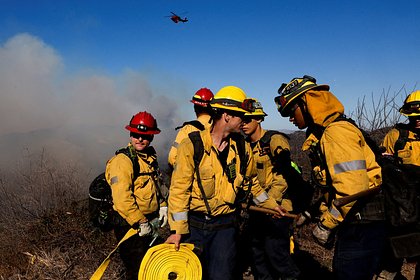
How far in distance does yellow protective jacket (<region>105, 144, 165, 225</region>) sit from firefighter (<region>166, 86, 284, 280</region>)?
72cm

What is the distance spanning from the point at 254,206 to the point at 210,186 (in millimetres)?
824

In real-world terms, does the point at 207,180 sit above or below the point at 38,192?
above

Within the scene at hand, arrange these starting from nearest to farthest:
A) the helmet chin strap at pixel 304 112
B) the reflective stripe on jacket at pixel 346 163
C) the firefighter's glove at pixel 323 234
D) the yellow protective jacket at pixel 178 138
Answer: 1. the reflective stripe on jacket at pixel 346 163
2. the firefighter's glove at pixel 323 234
3. the helmet chin strap at pixel 304 112
4. the yellow protective jacket at pixel 178 138

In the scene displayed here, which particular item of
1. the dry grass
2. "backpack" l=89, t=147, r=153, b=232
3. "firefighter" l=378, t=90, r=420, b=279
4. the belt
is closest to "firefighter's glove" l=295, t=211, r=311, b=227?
the belt

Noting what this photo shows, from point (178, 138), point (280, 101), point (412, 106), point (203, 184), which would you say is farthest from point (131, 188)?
point (412, 106)

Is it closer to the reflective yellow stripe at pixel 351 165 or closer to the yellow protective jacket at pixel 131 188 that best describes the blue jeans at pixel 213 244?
the yellow protective jacket at pixel 131 188

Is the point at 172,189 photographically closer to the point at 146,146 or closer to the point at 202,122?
the point at 146,146

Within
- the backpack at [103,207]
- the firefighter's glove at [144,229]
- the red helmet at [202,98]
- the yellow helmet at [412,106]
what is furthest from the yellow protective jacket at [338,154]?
the yellow helmet at [412,106]

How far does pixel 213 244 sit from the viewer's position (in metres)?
3.12

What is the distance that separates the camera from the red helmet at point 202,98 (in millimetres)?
5066

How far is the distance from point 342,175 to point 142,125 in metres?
2.47

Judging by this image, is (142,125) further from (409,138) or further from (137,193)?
(409,138)

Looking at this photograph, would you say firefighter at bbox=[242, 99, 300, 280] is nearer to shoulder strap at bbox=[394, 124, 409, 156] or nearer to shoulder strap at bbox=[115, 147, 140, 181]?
shoulder strap at bbox=[115, 147, 140, 181]

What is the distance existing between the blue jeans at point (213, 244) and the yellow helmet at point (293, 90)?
4.06 ft
